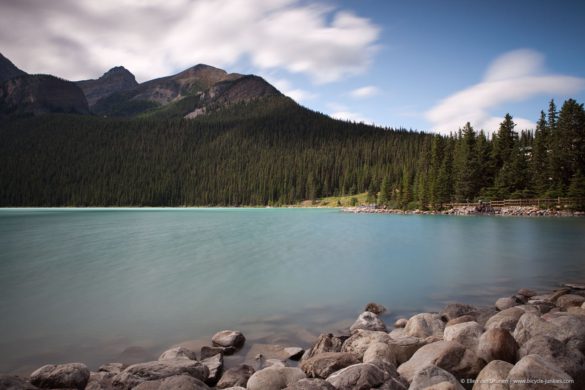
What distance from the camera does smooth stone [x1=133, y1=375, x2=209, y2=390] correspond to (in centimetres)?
612

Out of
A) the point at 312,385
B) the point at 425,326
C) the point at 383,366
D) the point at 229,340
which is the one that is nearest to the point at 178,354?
the point at 229,340

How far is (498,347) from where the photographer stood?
712cm

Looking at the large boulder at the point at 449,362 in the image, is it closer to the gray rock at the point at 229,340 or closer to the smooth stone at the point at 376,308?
the gray rock at the point at 229,340

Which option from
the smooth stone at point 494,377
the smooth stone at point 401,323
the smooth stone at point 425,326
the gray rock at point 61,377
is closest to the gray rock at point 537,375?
the smooth stone at point 494,377

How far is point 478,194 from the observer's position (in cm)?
7494

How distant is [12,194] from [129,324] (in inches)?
9190

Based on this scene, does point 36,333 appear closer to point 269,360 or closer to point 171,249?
point 269,360

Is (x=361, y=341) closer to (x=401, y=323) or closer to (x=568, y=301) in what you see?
(x=401, y=323)

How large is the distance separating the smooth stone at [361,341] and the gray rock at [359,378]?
1715 millimetres

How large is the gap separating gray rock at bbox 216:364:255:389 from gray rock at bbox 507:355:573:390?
15.1ft

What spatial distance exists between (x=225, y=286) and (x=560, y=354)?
41.2 feet

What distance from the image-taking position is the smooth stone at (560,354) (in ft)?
20.1

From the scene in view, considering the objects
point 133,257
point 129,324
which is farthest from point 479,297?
point 133,257

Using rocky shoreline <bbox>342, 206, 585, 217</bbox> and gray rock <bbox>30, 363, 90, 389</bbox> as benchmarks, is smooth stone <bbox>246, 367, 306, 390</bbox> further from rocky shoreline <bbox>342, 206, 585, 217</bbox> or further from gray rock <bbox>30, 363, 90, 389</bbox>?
rocky shoreline <bbox>342, 206, 585, 217</bbox>
